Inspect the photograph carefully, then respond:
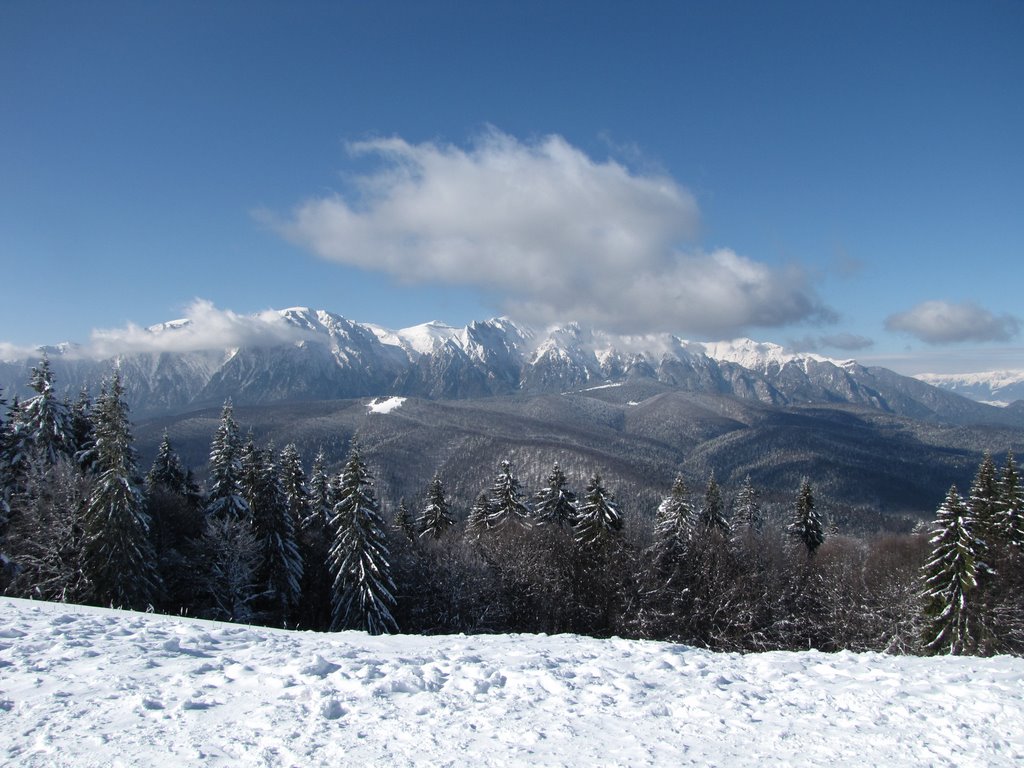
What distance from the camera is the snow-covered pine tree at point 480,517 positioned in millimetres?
→ 41562

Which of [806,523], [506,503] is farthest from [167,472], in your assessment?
[806,523]

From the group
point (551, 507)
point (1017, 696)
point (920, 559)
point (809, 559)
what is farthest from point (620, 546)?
point (1017, 696)

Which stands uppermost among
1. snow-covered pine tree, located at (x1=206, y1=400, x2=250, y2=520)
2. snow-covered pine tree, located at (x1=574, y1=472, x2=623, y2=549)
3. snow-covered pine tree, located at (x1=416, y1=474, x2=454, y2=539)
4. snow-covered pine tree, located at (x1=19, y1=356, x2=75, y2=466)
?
snow-covered pine tree, located at (x1=19, y1=356, x2=75, y2=466)

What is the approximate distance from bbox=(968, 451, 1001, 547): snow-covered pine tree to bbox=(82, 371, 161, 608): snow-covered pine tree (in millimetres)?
38637

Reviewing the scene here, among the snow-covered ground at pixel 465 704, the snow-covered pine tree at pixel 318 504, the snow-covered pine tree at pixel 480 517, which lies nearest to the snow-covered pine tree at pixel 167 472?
the snow-covered pine tree at pixel 318 504

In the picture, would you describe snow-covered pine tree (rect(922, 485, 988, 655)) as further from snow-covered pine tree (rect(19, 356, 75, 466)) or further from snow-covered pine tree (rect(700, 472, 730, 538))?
snow-covered pine tree (rect(19, 356, 75, 466))

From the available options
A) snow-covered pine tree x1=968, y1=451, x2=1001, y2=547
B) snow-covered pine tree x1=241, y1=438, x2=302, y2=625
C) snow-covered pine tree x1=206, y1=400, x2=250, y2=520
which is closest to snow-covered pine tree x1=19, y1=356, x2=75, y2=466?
snow-covered pine tree x1=206, y1=400, x2=250, y2=520

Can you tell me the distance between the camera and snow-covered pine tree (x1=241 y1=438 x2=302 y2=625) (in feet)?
99.3

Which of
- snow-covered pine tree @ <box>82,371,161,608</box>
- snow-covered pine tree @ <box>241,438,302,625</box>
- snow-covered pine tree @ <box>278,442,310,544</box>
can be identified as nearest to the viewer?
snow-covered pine tree @ <box>82,371,161,608</box>

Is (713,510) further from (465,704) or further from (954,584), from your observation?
(465,704)

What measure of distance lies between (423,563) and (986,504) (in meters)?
31.4

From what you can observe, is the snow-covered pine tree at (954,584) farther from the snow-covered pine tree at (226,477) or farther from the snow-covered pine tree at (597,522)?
the snow-covered pine tree at (226,477)

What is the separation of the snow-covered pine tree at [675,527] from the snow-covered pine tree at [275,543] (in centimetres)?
2218

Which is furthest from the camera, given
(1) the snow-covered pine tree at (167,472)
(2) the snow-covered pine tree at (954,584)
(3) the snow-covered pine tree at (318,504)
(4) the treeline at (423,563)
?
(1) the snow-covered pine tree at (167,472)
